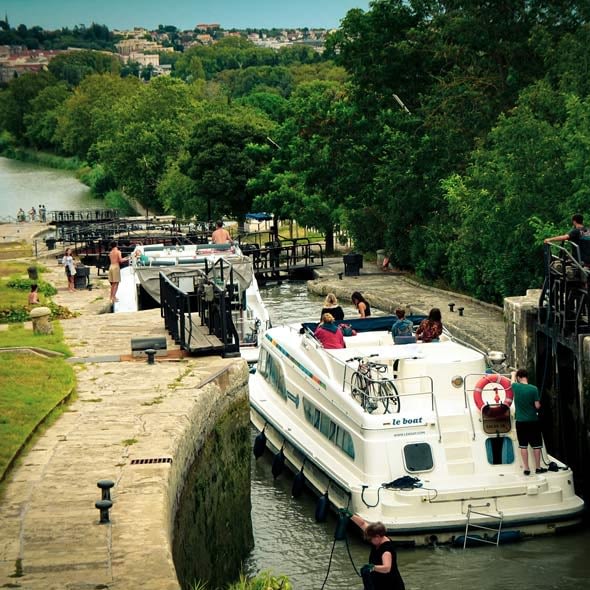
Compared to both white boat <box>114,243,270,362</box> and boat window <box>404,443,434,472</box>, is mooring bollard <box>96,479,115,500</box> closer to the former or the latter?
boat window <box>404,443,434,472</box>

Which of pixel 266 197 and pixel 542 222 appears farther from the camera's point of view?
pixel 266 197

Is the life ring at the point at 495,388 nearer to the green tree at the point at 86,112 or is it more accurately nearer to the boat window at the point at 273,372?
the boat window at the point at 273,372

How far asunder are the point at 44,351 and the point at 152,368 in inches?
120

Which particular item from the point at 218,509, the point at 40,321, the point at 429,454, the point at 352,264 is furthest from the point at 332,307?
the point at 352,264

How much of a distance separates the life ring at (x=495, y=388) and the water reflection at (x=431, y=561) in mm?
2265

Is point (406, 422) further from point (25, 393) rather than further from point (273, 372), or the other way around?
point (273, 372)

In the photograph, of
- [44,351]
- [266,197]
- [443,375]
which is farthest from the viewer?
[266,197]

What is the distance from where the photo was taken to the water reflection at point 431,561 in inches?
814

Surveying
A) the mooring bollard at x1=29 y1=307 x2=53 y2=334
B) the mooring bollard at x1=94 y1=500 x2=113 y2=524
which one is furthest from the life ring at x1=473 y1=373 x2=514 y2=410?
the mooring bollard at x1=29 y1=307 x2=53 y2=334

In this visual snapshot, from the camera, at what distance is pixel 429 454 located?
21.8 metres

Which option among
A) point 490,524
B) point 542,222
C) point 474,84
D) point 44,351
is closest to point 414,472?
point 490,524

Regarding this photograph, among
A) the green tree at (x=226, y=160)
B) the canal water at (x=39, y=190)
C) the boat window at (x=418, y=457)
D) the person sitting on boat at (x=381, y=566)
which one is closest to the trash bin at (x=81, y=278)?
the green tree at (x=226, y=160)

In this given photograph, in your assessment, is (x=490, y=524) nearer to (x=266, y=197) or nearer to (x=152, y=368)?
(x=152, y=368)

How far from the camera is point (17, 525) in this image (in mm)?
15523
